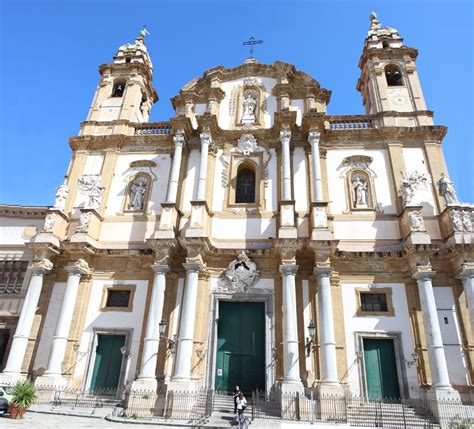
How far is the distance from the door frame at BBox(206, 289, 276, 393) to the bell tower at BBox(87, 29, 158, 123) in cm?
1212

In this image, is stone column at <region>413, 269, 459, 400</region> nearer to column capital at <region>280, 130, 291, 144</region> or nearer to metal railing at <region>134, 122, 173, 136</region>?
column capital at <region>280, 130, 291, 144</region>

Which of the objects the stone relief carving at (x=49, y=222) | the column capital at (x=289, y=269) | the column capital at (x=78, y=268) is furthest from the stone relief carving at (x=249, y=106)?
the column capital at (x=78, y=268)

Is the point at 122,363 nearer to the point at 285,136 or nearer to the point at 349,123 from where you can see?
the point at 285,136

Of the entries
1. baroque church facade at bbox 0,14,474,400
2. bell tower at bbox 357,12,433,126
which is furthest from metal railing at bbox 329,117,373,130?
bell tower at bbox 357,12,433,126

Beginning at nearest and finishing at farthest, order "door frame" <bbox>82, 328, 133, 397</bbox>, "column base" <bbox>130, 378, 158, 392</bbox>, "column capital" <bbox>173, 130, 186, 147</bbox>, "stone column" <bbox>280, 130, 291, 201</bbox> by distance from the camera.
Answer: "column base" <bbox>130, 378, 158, 392</bbox>
"door frame" <bbox>82, 328, 133, 397</bbox>
"stone column" <bbox>280, 130, 291, 201</bbox>
"column capital" <bbox>173, 130, 186, 147</bbox>

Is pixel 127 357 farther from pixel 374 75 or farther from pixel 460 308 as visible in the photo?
pixel 374 75

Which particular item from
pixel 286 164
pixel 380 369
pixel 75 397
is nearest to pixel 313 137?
pixel 286 164

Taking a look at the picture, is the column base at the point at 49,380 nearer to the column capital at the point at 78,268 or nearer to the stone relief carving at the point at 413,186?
the column capital at the point at 78,268

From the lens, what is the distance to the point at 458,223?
1536cm

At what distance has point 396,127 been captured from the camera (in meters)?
19.1

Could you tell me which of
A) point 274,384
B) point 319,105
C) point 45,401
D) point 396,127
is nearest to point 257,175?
point 319,105

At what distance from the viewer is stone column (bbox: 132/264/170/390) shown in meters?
14.0

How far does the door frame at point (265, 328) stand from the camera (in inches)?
575

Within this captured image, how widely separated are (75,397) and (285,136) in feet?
48.0
